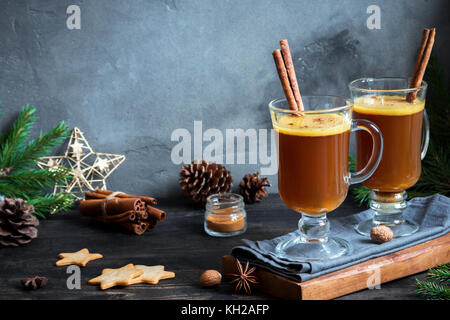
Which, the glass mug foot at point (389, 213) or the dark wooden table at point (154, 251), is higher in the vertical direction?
the glass mug foot at point (389, 213)

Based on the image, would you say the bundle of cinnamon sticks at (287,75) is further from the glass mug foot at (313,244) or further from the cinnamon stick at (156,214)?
the cinnamon stick at (156,214)

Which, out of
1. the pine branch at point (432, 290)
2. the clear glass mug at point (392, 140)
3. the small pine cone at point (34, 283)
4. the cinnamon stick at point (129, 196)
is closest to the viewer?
the pine branch at point (432, 290)

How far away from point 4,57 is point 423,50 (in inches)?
48.0

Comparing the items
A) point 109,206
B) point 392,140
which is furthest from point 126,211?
point 392,140

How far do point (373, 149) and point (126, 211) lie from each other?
2.32 feet

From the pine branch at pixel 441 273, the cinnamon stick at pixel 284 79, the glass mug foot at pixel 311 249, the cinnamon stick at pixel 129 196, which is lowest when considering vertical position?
the pine branch at pixel 441 273

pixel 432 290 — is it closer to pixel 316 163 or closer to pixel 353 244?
pixel 353 244

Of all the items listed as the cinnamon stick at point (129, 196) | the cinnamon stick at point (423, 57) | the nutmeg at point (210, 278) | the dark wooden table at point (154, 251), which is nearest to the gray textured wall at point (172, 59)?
the cinnamon stick at point (129, 196)

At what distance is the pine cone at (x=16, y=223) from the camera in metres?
1.54

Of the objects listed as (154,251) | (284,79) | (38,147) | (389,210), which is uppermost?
(284,79)

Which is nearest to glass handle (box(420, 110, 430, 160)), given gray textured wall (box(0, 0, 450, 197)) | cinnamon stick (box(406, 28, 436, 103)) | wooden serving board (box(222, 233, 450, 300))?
cinnamon stick (box(406, 28, 436, 103))

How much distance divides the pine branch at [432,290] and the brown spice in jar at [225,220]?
0.52 m

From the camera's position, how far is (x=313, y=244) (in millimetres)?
1319

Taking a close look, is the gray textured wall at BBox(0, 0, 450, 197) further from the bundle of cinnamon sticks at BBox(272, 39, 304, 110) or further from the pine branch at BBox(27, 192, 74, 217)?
the bundle of cinnamon sticks at BBox(272, 39, 304, 110)
